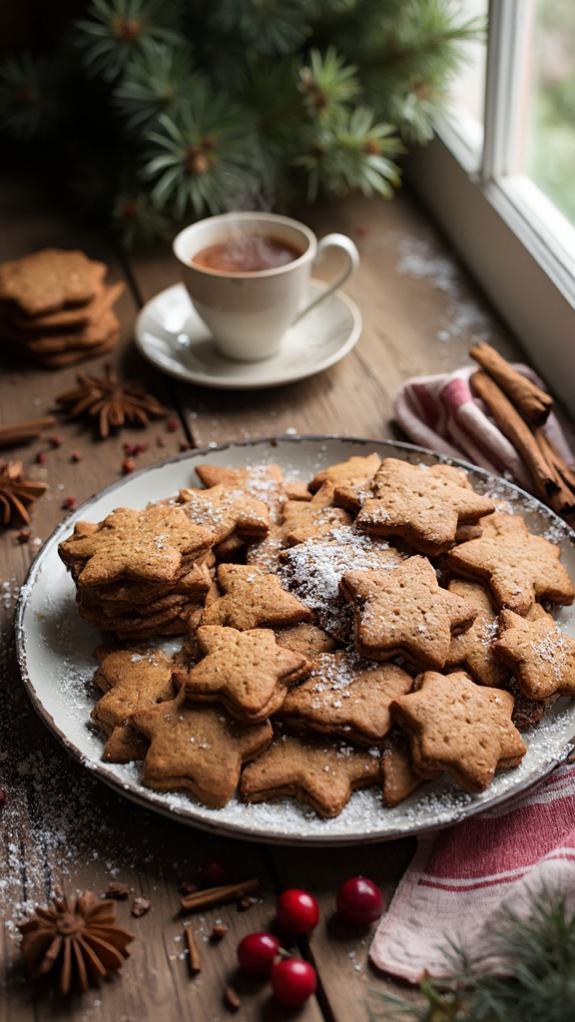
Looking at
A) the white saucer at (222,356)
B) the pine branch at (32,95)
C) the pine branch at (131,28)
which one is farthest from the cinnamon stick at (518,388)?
the pine branch at (32,95)

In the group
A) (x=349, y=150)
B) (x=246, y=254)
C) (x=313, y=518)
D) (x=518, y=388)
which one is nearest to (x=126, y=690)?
(x=313, y=518)

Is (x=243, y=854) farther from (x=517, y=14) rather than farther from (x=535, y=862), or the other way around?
(x=517, y=14)

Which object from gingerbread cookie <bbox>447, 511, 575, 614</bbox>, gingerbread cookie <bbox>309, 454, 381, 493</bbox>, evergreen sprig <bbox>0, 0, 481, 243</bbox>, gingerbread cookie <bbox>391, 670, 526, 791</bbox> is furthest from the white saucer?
gingerbread cookie <bbox>391, 670, 526, 791</bbox>

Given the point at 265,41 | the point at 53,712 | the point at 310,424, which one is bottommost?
the point at 310,424

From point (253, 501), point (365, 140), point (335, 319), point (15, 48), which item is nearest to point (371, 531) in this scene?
point (253, 501)

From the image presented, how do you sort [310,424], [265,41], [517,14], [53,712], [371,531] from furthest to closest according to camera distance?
1. [265,41]
2. [517,14]
3. [310,424]
4. [371,531]
5. [53,712]

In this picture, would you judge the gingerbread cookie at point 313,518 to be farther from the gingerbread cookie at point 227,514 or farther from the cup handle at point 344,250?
the cup handle at point 344,250

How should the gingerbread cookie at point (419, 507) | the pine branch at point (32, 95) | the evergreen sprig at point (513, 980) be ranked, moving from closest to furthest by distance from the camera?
1. the evergreen sprig at point (513, 980)
2. the gingerbread cookie at point (419, 507)
3. the pine branch at point (32, 95)
